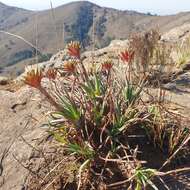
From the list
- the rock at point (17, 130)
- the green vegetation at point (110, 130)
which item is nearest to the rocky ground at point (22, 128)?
the rock at point (17, 130)

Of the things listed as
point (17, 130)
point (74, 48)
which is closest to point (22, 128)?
point (17, 130)

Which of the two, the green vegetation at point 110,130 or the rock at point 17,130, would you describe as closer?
the green vegetation at point 110,130

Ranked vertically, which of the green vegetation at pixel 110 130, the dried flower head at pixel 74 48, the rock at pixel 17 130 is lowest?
the rock at pixel 17 130

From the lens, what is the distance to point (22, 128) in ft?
15.8

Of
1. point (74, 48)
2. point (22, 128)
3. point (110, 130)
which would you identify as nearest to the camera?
point (110, 130)

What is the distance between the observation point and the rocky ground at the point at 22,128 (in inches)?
165

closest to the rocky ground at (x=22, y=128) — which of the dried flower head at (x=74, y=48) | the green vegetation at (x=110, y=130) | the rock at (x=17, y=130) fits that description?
the rock at (x=17, y=130)

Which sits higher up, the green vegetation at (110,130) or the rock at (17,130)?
the green vegetation at (110,130)

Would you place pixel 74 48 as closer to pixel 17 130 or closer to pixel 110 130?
pixel 110 130

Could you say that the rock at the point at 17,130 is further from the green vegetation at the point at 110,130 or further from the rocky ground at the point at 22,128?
the green vegetation at the point at 110,130

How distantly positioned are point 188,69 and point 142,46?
96cm

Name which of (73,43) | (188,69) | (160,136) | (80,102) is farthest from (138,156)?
(188,69)

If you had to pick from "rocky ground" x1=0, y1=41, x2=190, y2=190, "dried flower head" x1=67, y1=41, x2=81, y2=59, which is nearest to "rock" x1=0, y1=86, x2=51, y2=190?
"rocky ground" x1=0, y1=41, x2=190, y2=190

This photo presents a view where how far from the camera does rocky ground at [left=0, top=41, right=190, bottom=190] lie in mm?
4188
